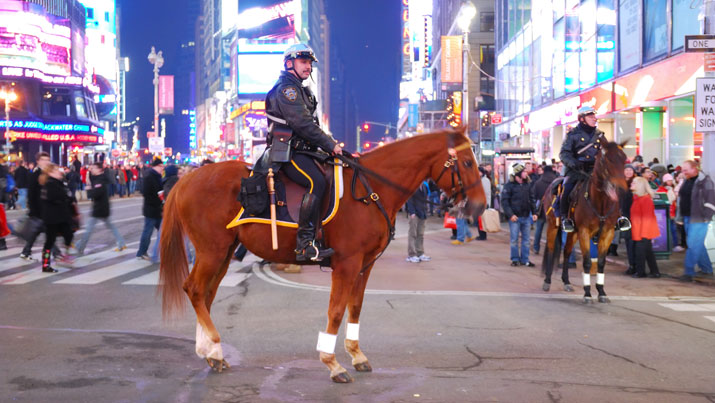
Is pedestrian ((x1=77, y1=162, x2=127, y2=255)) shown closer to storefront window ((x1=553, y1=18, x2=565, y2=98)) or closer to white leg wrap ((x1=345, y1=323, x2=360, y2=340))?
white leg wrap ((x1=345, y1=323, x2=360, y2=340))

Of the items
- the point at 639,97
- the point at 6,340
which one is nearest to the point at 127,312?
the point at 6,340

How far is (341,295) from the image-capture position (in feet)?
20.7

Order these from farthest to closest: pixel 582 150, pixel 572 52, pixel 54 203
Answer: pixel 572 52, pixel 54 203, pixel 582 150

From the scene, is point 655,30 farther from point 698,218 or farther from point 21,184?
point 21,184

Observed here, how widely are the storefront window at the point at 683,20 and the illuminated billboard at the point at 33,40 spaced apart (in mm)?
62044

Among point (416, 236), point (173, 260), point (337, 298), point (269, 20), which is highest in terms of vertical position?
point (269, 20)

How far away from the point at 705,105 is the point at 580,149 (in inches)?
153

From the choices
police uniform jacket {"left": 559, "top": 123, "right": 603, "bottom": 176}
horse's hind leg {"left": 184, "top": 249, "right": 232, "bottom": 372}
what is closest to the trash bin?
police uniform jacket {"left": 559, "top": 123, "right": 603, "bottom": 176}

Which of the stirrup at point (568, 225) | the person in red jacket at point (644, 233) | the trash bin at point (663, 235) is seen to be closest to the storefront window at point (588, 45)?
the trash bin at point (663, 235)

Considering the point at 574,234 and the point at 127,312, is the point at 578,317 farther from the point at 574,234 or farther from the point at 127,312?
the point at 127,312

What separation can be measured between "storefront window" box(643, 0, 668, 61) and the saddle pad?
786 inches

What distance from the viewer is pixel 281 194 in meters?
6.56

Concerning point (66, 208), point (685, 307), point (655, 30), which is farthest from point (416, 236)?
point (655, 30)

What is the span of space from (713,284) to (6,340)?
1111 centimetres
